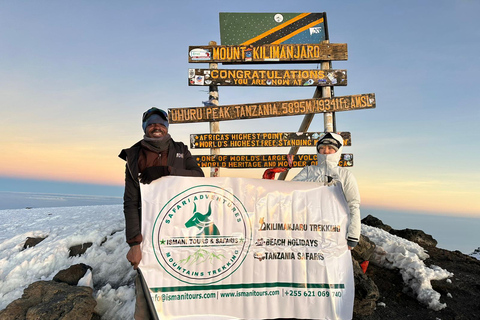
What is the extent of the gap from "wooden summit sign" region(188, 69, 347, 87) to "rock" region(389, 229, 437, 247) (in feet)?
16.6

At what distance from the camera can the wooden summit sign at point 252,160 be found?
7996 mm

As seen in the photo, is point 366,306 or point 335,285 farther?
point 366,306

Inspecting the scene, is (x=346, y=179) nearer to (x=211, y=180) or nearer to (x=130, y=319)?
(x=211, y=180)

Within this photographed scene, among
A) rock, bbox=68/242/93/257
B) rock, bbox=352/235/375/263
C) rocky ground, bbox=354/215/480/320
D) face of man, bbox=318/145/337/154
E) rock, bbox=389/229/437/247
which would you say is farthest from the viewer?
rock, bbox=389/229/437/247

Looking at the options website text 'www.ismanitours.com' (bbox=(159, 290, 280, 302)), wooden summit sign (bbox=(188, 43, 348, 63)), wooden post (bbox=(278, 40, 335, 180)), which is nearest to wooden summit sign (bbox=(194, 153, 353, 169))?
wooden post (bbox=(278, 40, 335, 180))

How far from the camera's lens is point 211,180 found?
423cm

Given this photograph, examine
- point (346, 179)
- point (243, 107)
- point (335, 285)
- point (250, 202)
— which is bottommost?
point (335, 285)

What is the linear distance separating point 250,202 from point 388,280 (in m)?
4.30

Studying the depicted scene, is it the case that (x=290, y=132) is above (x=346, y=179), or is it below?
above

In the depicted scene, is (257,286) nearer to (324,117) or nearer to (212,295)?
(212,295)

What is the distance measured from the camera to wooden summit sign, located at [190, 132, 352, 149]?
26.2 ft

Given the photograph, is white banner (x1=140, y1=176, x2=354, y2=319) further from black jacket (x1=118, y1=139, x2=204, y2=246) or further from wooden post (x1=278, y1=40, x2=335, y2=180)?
wooden post (x1=278, y1=40, x2=335, y2=180)

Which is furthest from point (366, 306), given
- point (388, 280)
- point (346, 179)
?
point (346, 179)

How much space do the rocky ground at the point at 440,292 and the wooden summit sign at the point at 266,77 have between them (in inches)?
193
